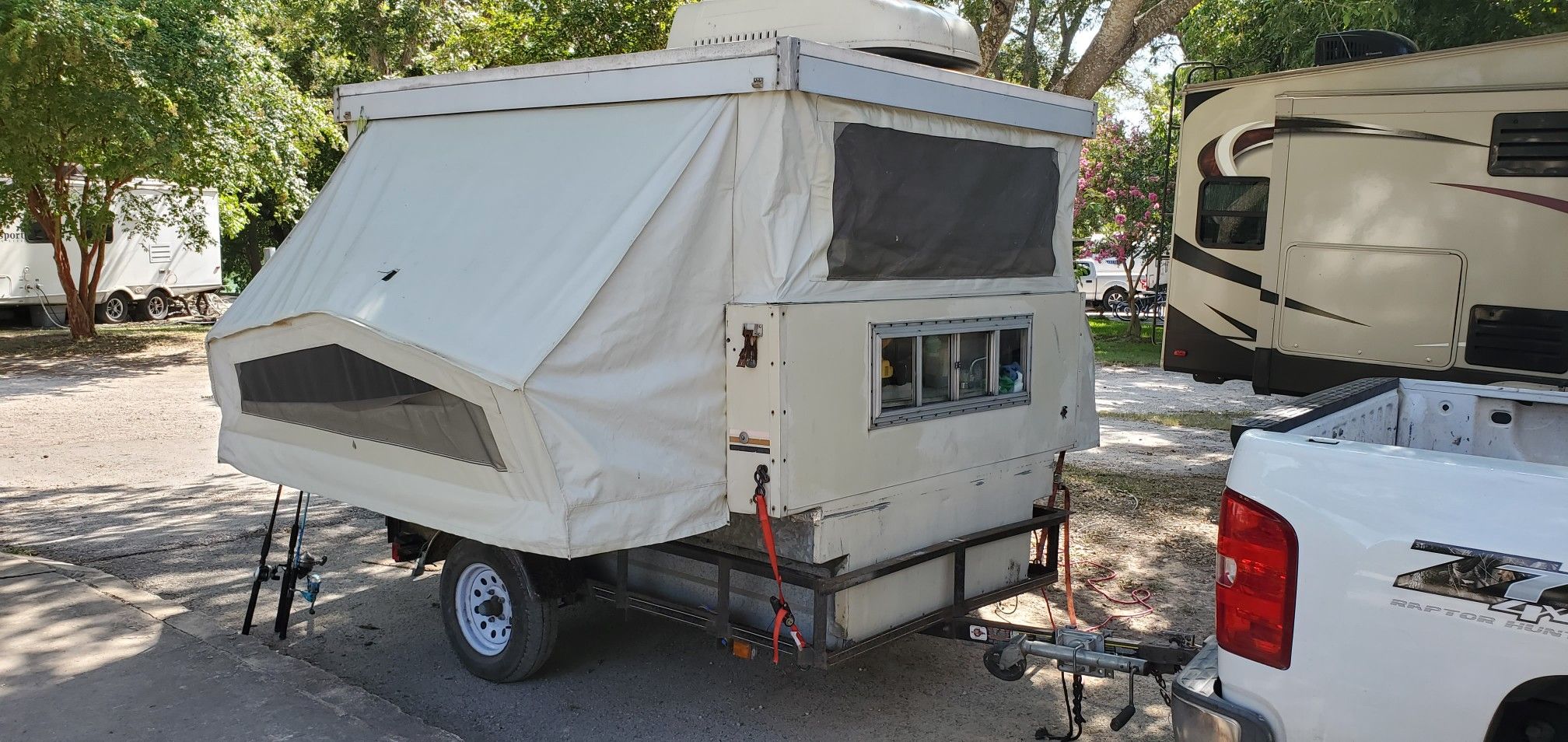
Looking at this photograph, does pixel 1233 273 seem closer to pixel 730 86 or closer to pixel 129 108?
pixel 730 86

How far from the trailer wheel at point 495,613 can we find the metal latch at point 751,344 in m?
1.40

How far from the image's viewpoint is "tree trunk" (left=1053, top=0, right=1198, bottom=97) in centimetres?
848

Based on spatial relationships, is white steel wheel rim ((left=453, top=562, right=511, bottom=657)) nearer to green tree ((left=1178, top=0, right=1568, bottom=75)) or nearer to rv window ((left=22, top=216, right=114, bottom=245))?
green tree ((left=1178, top=0, right=1568, bottom=75))

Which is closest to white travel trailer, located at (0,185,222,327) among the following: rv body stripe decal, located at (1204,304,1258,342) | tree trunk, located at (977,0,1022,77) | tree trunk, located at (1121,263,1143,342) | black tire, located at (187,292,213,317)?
black tire, located at (187,292,213,317)

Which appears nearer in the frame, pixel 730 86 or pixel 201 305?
pixel 730 86

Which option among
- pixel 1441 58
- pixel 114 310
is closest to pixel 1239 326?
pixel 1441 58

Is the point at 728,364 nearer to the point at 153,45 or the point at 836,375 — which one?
the point at 836,375

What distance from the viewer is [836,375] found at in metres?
4.40

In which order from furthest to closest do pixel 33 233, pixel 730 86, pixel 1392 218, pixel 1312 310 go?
pixel 33 233 < pixel 1312 310 < pixel 1392 218 < pixel 730 86

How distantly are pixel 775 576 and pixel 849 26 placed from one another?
2429 mm

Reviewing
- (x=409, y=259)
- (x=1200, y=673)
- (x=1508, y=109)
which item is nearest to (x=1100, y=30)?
(x=1508, y=109)

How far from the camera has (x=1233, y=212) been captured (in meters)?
9.45

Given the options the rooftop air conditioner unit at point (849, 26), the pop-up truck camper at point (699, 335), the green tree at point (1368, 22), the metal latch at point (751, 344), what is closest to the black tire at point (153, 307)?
the green tree at point (1368, 22)

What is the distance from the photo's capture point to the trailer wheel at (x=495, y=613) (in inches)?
195
